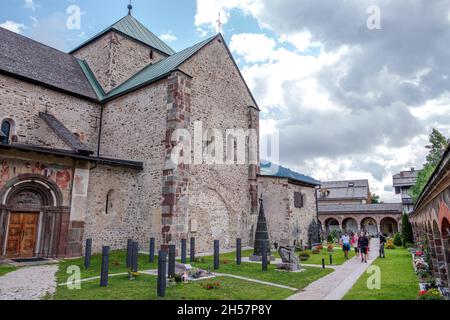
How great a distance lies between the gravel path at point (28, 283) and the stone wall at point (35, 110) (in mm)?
6241

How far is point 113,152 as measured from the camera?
18.5m

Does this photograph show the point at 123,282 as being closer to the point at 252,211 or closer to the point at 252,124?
the point at 252,211

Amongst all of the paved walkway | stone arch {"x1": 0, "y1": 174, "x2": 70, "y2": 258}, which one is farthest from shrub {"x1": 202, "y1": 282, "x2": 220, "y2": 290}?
stone arch {"x1": 0, "y1": 174, "x2": 70, "y2": 258}

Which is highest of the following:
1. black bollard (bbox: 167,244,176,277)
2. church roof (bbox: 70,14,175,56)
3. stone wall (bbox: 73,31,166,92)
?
church roof (bbox: 70,14,175,56)

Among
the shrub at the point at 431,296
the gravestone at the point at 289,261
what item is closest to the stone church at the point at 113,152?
the gravestone at the point at 289,261

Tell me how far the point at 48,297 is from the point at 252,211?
1518 cm

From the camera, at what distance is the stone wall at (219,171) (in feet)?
56.2

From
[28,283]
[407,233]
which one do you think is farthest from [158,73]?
[407,233]

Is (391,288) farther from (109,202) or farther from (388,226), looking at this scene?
(388,226)

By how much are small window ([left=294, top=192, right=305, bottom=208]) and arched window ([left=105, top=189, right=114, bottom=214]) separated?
13.7 metres

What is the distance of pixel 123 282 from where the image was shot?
30.3 ft

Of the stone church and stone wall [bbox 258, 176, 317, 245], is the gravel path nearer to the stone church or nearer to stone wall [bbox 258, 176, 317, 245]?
the stone church

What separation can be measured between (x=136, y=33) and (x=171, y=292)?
21.9 metres

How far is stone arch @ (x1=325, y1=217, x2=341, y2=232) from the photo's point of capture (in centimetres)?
4744
